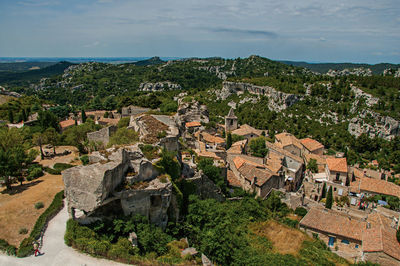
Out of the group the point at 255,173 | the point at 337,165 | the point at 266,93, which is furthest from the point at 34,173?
the point at 266,93

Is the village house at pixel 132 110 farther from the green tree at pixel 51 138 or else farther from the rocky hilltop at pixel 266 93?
the rocky hilltop at pixel 266 93

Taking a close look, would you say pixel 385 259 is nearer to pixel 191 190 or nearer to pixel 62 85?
pixel 191 190

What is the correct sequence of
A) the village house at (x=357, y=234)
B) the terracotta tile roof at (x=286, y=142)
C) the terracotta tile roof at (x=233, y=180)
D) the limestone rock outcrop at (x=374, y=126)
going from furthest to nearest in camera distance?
the limestone rock outcrop at (x=374, y=126), the terracotta tile roof at (x=286, y=142), the terracotta tile roof at (x=233, y=180), the village house at (x=357, y=234)

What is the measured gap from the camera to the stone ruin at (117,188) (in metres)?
15.6

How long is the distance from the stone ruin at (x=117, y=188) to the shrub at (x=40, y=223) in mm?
2325

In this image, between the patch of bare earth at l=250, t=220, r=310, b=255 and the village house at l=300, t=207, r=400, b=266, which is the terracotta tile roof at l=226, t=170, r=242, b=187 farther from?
the village house at l=300, t=207, r=400, b=266

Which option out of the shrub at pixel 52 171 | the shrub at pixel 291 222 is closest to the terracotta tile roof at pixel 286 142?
the shrub at pixel 291 222

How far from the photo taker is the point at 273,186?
3194 centimetres

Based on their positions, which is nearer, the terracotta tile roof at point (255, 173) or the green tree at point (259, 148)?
the terracotta tile roof at point (255, 173)

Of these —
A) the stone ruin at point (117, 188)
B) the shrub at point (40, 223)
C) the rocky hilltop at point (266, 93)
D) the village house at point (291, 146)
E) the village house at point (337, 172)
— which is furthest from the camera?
the rocky hilltop at point (266, 93)

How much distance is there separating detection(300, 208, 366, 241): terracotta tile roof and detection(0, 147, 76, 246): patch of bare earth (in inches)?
968

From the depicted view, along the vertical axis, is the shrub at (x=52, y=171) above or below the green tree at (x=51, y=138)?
below

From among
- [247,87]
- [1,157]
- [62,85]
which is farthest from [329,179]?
[62,85]

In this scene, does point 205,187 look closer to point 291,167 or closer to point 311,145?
point 291,167
